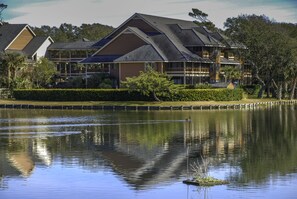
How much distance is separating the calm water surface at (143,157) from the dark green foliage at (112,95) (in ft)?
60.8

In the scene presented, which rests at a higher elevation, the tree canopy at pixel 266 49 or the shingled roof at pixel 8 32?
the shingled roof at pixel 8 32

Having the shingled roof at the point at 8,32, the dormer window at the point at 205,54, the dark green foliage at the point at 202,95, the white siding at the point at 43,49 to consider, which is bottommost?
the dark green foliage at the point at 202,95

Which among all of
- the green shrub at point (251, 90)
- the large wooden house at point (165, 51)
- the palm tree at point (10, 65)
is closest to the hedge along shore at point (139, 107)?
the palm tree at point (10, 65)

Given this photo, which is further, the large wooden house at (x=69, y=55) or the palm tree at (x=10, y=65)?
the large wooden house at (x=69, y=55)

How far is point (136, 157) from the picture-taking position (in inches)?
1347

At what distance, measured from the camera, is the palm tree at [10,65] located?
90938 mm

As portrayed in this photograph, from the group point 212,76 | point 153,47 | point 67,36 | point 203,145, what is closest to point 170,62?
point 153,47

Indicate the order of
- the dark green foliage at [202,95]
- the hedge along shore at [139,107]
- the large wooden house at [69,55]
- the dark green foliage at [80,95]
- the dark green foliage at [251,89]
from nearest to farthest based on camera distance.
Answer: the hedge along shore at [139,107] < the dark green foliage at [202,95] < the dark green foliage at [80,95] < the dark green foliage at [251,89] < the large wooden house at [69,55]

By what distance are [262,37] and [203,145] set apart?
5344 centimetres

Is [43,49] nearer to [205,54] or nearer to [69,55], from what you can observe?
[69,55]

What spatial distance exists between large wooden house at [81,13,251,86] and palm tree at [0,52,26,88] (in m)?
9.43

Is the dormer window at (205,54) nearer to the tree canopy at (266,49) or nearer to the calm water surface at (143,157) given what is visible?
the tree canopy at (266,49)

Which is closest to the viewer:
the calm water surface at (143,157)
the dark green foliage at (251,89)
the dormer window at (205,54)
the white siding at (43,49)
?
the calm water surface at (143,157)

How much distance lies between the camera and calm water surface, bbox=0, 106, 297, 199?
84.0 feet
